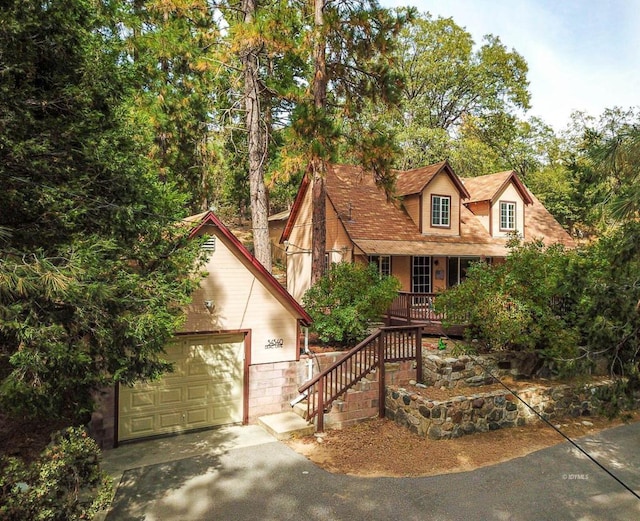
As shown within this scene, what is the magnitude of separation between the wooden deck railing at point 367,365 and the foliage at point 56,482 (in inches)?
192

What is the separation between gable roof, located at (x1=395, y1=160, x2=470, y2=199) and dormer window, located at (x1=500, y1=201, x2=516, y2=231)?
2925mm

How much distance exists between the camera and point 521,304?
10820 millimetres

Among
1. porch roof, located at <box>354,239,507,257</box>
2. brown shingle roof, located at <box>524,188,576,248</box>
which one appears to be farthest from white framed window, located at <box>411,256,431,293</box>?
brown shingle roof, located at <box>524,188,576,248</box>

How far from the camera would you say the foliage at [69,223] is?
464 centimetres

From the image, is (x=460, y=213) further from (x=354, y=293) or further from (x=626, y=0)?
(x=626, y=0)

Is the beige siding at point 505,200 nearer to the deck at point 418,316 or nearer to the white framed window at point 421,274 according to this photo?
the white framed window at point 421,274

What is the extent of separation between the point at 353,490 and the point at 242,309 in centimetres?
458

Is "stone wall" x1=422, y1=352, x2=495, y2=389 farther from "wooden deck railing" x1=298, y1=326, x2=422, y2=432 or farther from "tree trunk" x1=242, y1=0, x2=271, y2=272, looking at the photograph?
"tree trunk" x1=242, y1=0, x2=271, y2=272

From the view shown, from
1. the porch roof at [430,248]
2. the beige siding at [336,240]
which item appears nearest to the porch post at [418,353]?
the porch roof at [430,248]

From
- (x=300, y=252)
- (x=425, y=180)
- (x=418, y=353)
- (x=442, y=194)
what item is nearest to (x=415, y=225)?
(x=442, y=194)

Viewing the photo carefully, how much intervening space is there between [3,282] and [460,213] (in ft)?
65.5

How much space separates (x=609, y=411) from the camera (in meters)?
7.36

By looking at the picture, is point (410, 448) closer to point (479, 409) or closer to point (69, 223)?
point (479, 409)

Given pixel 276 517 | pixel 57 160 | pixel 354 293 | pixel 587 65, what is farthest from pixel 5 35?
pixel 587 65
